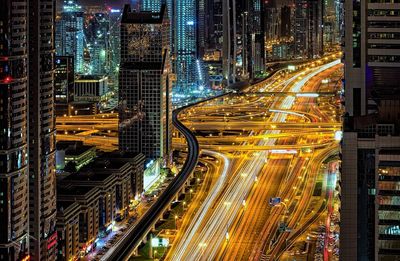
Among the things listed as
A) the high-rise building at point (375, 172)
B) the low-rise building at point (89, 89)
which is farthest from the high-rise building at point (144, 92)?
the high-rise building at point (375, 172)

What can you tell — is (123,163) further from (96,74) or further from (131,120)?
(96,74)

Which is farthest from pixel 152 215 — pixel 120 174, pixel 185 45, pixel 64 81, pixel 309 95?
pixel 185 45

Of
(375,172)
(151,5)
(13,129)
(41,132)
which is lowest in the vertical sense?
(375,172)

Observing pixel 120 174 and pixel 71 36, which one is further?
pixel 71 36

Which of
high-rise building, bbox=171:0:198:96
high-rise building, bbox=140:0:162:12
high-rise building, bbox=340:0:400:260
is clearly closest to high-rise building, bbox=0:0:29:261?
high-rise building, bbox=340:0:400:260

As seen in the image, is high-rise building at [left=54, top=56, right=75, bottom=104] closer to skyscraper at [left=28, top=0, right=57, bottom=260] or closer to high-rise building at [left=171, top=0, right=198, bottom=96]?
high-rise building at [left=171, top=0, right=198, bottom=96]

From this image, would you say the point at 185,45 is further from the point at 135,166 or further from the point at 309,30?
the point at 135,166
